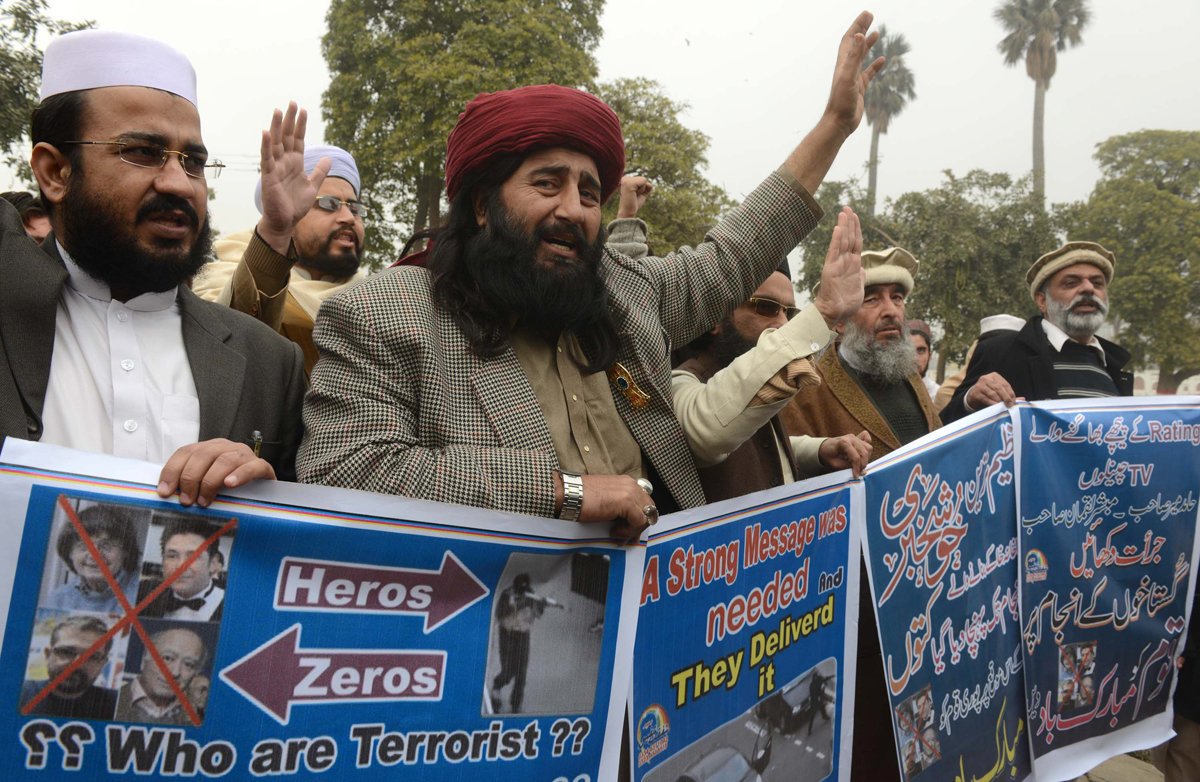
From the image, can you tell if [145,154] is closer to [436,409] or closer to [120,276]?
[120,276]

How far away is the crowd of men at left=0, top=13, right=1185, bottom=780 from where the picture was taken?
181 cm

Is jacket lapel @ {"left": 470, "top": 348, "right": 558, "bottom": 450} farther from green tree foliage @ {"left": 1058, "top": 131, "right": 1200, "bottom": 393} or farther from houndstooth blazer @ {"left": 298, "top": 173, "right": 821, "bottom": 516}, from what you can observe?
green tree foliage @ {"left": 1058, "top": 131, "right": 1200, "bottom": 393}

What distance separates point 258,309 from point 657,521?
1367 mm

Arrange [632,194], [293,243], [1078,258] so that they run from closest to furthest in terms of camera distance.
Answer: [293,243], [632,194], [1078,258]

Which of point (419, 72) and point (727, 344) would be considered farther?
point (419, 72)

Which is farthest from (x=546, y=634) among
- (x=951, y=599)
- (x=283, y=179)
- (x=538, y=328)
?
(x=951, y=599)

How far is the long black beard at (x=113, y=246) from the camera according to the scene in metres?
1.89

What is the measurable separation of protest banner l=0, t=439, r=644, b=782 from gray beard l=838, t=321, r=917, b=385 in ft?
8.07

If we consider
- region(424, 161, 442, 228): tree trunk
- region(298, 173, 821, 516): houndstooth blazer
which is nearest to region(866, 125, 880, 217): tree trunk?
region(424, 161, 442, 228): tree trunk

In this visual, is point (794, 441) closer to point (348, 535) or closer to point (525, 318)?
point (525, 318)

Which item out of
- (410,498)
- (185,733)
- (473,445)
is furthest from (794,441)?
(185,733)

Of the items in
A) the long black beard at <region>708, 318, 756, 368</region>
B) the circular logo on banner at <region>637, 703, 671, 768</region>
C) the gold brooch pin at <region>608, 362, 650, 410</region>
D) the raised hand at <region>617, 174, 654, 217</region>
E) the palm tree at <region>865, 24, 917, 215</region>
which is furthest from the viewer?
the palm tree at <region>865, 24, 917, 215</region>

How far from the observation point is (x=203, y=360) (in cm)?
201

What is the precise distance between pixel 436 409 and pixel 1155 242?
41836 mm
